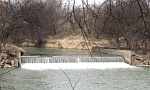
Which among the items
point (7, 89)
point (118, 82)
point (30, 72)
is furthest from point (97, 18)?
point (30, 72)

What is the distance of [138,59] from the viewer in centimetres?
2125

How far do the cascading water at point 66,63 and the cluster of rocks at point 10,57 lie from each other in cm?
41

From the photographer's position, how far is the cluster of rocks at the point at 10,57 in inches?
703

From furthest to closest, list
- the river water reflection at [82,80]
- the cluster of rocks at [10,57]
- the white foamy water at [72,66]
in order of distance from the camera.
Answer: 1. the cluster of rocks at [10,57]
2. the white foamy water at [72,66]
3. the river water reflection at [82,80]

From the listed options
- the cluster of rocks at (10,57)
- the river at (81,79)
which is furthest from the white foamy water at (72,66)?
the cluster of rocks at (10,57)

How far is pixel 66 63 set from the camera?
18.6m

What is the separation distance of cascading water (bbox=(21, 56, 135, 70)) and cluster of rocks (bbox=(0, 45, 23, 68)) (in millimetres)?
412

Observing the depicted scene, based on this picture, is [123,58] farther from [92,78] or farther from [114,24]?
[114,24]

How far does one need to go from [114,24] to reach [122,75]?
14940 millimetres

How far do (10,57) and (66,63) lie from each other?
3.02 meters

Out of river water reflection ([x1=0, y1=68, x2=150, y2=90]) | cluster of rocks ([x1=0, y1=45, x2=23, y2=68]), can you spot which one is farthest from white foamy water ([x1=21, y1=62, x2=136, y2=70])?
river water reflection ([x1=0, y1=68, x2=150, y2=90])

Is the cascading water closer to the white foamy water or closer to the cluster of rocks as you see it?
the white foamy water

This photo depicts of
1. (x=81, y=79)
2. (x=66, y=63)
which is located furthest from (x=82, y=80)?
(x=66, y=63)

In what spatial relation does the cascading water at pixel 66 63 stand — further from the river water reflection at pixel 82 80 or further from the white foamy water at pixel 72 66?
the river water reflection at pixel 82 80
